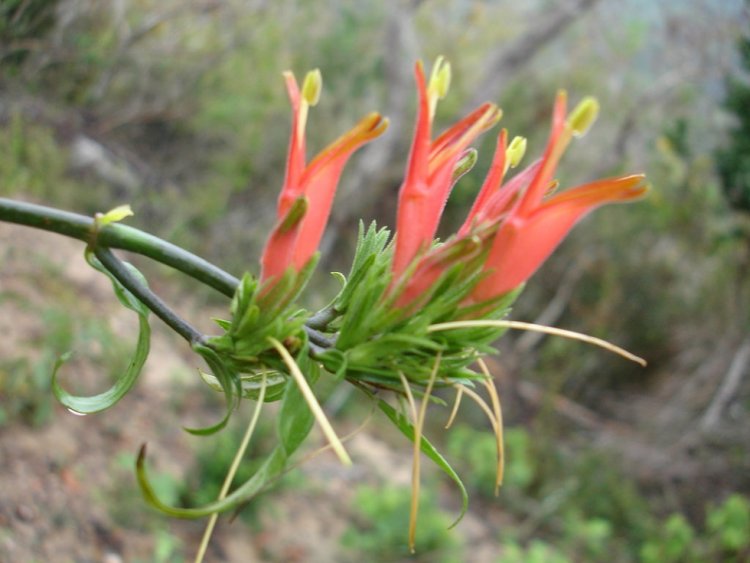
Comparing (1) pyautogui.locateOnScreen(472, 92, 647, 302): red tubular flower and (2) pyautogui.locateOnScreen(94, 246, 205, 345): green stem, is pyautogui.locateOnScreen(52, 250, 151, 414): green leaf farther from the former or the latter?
(1) pyautogui.locateOnScreen(472, 92, 647, 302): red tubular flower

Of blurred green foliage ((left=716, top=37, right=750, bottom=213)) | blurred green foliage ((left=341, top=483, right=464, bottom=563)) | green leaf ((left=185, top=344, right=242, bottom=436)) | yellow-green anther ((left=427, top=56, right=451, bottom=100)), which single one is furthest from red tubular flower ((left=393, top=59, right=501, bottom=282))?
blurred green foliage ((left=716, top=37, right=750, bottom=213))

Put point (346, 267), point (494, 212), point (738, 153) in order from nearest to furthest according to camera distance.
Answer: point (494, 212)
point (738, 153)
point (346, 267)

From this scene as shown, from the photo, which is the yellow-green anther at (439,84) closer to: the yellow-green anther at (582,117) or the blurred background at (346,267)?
the yellow-green anther at (582,117)

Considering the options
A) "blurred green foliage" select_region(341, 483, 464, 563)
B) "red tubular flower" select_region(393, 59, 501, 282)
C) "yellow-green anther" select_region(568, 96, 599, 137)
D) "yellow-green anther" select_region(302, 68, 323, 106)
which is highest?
"yellow-green anther" select_region(302, 68, 323, 106)

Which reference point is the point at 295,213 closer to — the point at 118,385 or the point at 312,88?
the point at 312,88

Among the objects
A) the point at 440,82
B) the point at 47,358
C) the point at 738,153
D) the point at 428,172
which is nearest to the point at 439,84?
the point at 440,82

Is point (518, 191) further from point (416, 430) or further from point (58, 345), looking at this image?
point (58, 345)

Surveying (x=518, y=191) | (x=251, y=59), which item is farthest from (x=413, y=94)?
(x=518, y=191)

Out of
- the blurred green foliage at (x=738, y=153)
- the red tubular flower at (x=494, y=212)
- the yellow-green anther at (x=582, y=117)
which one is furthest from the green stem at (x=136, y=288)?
the blurred green foliage at (x=738, y=153)
